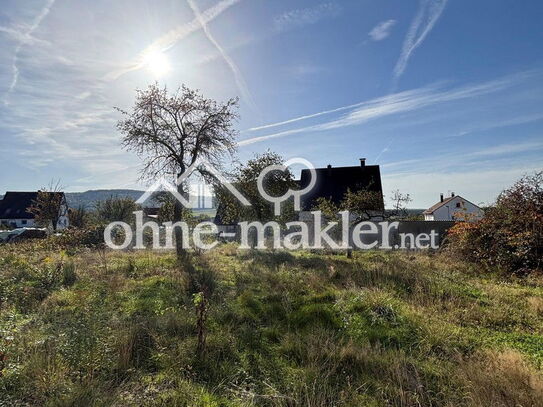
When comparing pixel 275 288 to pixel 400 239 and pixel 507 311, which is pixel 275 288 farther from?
pixel 400 239

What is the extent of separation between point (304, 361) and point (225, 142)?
44.4ft

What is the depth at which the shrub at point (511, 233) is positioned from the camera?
10.1 m

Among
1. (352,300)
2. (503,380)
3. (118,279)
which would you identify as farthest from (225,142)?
(503,380)

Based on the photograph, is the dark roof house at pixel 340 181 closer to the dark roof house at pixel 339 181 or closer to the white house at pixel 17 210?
the dark roof house at pixel 339 181

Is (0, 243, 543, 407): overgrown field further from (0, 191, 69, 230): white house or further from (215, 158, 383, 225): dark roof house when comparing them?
(0, 191, 69, 230): white house

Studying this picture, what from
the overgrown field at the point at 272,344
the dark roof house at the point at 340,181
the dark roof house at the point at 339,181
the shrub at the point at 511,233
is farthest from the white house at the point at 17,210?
the shrub at the point at 511,233

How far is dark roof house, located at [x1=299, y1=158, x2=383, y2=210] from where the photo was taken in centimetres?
2923

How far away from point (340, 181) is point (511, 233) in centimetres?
1956

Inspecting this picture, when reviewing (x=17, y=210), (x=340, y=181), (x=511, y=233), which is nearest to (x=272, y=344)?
(x=511, y=233)

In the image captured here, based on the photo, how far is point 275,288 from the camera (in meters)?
7.80

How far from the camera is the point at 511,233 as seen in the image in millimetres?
10766

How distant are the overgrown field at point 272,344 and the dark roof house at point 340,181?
2144 cm

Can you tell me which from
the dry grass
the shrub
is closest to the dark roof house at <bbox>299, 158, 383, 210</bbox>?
the shrub

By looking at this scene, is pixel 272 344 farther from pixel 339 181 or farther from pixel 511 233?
pixel 339 181
